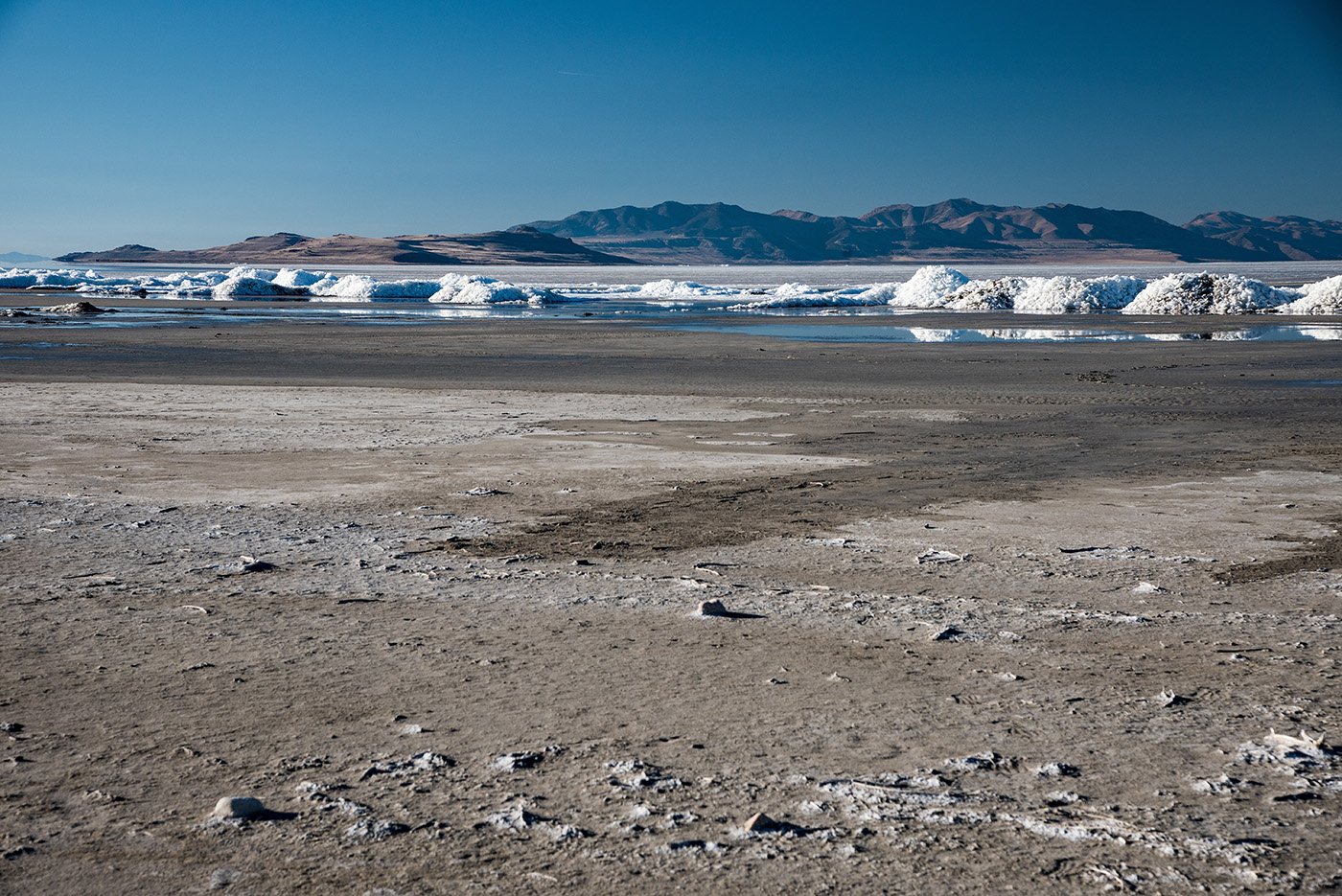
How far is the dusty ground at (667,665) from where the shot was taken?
Result: 3.33 meters

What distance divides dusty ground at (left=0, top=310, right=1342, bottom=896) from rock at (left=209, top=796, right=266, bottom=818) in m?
0.04

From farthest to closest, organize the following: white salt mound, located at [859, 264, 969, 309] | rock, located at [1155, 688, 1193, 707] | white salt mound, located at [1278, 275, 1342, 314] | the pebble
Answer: white salt mound, located at [859, 264, 969, 309] < white salt mound, located at [1278, 275, 1342, 314] < rock, located at [1155, 688, 1193, 707] < the pebble

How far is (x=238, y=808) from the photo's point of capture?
3514 mm

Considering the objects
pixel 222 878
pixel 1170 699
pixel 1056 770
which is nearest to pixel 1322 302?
pixel 1170 699

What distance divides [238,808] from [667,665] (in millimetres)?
1877

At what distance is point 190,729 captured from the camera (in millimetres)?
4168

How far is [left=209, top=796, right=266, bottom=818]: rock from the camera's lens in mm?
3498

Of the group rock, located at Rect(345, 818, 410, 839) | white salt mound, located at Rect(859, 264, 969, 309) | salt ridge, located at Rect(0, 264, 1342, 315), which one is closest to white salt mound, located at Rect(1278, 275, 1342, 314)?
salt ridge, located at Rect(0, 264, 1342, 315)

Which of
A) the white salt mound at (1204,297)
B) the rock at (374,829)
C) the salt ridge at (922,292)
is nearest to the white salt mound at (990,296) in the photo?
the salt ridge at (922,292)

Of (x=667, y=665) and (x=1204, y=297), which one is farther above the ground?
(x=1204, y=297)

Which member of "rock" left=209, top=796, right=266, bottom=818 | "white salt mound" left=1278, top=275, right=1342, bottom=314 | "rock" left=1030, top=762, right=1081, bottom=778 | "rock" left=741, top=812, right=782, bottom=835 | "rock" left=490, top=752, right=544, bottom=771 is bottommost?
"rock" left=1030, top=762, right=1081, bottom=778

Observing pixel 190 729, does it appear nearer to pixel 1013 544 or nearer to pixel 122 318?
pixel 1013 544

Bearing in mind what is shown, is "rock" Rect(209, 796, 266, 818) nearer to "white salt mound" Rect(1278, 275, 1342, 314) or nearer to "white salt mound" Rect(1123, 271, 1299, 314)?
"white salt mound" Rect(1278, 275, 1342, 314)

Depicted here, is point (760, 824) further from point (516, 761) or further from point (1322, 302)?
point (1322, 302)
